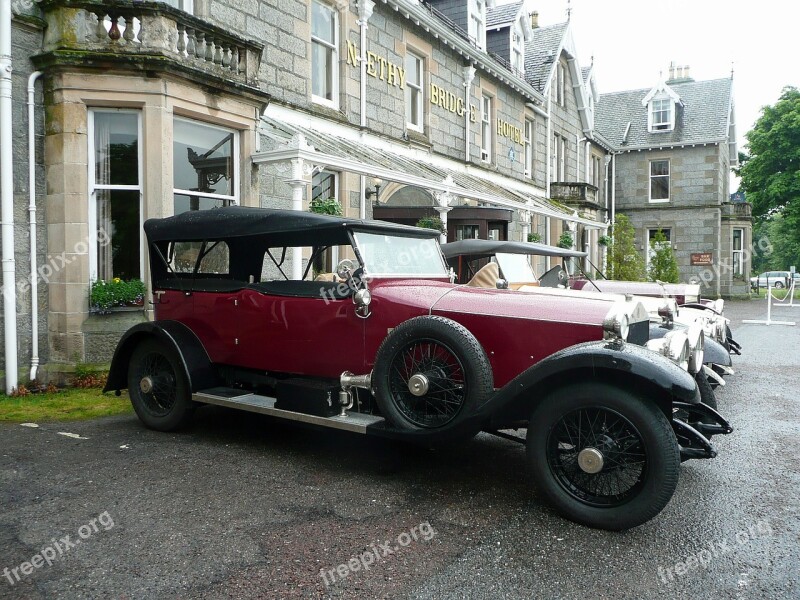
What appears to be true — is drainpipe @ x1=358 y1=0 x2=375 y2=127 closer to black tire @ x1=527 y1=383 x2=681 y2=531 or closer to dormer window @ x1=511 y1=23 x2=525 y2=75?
dormer window @ x1=511 y1=23 x2=525 y2=75

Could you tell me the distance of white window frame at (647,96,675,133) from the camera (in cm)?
3291

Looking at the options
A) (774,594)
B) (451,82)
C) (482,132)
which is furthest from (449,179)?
(774,594)

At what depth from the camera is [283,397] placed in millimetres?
4910

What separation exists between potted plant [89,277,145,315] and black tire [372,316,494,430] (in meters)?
4.80

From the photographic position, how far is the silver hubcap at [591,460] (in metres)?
3.58

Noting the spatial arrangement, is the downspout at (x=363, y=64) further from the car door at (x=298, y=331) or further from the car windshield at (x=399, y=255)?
the car door at (x=298, y=331)

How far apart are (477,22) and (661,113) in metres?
18.3

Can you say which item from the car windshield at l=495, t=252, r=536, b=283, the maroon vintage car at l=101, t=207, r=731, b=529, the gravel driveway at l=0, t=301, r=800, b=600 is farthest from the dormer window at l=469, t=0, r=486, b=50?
the gravel driveway at l=0, t=301, r=800, b=600

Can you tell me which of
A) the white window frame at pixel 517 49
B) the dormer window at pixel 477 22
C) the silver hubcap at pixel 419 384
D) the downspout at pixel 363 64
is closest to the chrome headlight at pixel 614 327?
the silver hubcap at pixel 419 384

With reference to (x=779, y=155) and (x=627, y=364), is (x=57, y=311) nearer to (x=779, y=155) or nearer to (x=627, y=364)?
(x=627, y=364)

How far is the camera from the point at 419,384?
420 centimetres

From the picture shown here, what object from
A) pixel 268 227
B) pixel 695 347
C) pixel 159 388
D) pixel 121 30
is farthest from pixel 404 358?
pixel 121 30

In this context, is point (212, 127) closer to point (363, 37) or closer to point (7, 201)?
point (7, 201)

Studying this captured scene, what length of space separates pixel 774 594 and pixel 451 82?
51.3ft
